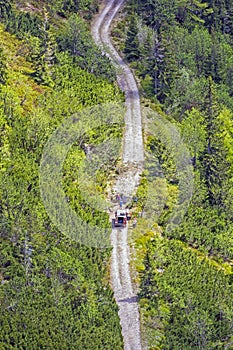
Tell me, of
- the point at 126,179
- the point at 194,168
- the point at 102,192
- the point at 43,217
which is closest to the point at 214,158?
the point at 194,168

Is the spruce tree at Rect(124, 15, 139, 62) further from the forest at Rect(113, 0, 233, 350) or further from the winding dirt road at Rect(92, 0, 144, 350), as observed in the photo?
the winding dirt road at Rect(92, 0, 144, 350)

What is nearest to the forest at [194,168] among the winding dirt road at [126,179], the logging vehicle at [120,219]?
the winding dirt road at [126,179]

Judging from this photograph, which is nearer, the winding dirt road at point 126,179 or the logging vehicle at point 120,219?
the winding dirt road at point 126,179

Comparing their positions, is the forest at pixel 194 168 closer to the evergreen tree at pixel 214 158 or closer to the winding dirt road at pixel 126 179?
the evergreen tree at pixel 214 158

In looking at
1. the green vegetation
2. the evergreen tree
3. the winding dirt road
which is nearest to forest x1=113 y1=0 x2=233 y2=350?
the evergreen tree

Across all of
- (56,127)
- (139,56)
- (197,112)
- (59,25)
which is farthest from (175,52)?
(56,127)
